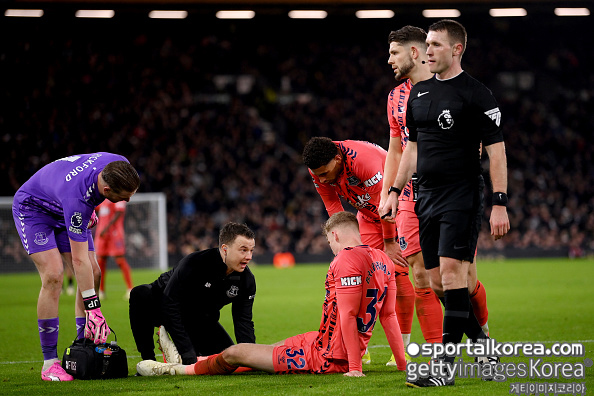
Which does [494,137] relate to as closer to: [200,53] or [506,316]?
[506,316]

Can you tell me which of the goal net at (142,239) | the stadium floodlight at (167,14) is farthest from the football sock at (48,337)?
the stadium floodlight at (167,14)

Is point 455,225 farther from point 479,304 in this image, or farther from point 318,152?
point 318,152

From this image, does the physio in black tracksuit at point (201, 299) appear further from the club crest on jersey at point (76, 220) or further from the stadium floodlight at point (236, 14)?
the stadium floodlight at point (236, 14)

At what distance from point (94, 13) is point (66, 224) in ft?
57.8

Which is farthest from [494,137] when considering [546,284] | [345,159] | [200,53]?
[200,53]

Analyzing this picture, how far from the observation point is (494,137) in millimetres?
4934

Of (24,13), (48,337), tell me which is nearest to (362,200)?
(48,337)

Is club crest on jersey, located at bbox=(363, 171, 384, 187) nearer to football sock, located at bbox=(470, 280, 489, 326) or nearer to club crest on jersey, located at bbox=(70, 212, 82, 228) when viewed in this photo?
football sock, located at bbox=(470, 280, 489, 326)

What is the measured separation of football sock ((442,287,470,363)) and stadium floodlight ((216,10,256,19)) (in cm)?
1869

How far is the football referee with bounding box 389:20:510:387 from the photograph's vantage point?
16.1 feet

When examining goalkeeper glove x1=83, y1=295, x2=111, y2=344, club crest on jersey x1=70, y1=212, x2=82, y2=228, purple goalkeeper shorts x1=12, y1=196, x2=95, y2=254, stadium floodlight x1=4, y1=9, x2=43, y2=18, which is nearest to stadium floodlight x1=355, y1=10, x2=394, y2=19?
stadium floodlight x1=4, y1=9, x2=43, y2=18

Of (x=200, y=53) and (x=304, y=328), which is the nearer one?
(x=304, y=328)

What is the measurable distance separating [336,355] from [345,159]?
1840mm

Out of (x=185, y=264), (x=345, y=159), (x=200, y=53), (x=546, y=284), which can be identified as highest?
(x=200, y=53)
